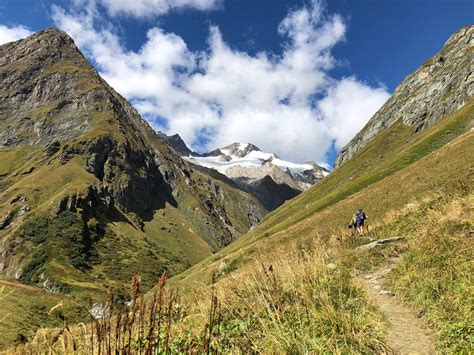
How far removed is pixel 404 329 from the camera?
745 centimetres

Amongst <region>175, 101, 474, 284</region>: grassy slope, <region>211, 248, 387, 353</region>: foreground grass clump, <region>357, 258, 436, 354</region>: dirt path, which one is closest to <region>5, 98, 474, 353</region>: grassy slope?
<region>211, 248, 387, 353</region>: foreground grass clump

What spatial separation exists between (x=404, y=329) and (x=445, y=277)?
2.06 metres

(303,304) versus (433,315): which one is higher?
(303,304)

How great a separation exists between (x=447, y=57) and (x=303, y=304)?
171363 mm

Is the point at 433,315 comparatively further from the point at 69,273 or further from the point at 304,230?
the point at 69,273

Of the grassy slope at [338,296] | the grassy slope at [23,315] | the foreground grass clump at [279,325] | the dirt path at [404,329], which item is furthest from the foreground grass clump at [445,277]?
the grassy slope at [23,315]

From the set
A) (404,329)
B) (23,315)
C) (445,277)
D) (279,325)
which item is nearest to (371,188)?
(23,315)

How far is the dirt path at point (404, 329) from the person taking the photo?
659cm

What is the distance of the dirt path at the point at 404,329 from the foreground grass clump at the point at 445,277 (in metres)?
0.22

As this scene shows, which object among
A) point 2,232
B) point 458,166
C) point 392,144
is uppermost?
point 2,232

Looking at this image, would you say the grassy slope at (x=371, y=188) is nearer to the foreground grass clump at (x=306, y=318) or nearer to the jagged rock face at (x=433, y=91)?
the foreground grass clump at (x=306, y=318)

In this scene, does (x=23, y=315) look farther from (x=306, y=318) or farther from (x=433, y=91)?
(x=433, y=91)

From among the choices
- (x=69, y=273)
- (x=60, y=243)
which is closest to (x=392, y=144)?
(x=69, y=273)

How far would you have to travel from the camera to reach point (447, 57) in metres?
149
